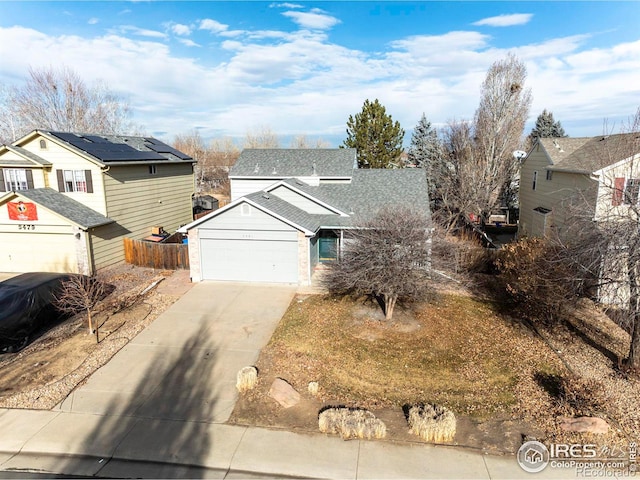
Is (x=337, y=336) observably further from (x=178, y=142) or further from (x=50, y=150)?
(x=178, y=142)

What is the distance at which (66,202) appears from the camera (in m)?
20.1

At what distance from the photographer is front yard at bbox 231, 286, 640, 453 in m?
9.01

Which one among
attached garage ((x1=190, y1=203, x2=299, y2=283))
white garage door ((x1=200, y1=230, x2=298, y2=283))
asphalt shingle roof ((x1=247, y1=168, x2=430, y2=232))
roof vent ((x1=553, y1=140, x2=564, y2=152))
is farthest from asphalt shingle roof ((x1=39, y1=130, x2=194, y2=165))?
roof vent ((x1=553, y1=140, x2=564, y2=152))

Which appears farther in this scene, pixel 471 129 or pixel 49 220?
pixel 471 129

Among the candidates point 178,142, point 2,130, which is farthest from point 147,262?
point 178,142

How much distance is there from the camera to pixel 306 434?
876 centimetres

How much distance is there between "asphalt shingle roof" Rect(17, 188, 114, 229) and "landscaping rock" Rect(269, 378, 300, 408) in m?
13.5

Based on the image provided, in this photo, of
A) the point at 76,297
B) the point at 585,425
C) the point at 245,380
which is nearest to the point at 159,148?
the point at 76,297

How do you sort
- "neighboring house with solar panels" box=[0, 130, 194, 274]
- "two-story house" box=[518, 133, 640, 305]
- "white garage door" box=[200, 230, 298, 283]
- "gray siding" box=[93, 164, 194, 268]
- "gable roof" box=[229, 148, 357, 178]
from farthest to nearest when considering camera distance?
"gable roof" box=[229, 148, 357, 178], "gray siding" box=[93, 164, 194, 268], "neighboring house with solar panels" box=[0, 130, 194, 274], "white garage door" box=[200, 230, 298, 283], "two-story house" box=[518, 133, 640, 305]

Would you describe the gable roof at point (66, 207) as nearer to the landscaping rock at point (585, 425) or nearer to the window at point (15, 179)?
the window at point (15, 179)

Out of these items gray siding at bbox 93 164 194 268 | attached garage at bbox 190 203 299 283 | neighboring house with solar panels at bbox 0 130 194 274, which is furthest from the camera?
gray siding at bbox 93 164 194 268

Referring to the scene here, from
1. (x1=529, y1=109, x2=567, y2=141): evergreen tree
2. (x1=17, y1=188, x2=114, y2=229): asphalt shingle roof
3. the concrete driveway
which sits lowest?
the concrete driveway

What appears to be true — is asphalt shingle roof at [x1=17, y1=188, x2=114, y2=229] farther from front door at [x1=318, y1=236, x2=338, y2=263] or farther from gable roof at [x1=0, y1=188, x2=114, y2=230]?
front door at [x1=318, y1=236, x2=338, y2=263]

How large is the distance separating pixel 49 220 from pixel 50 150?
3870 mm
